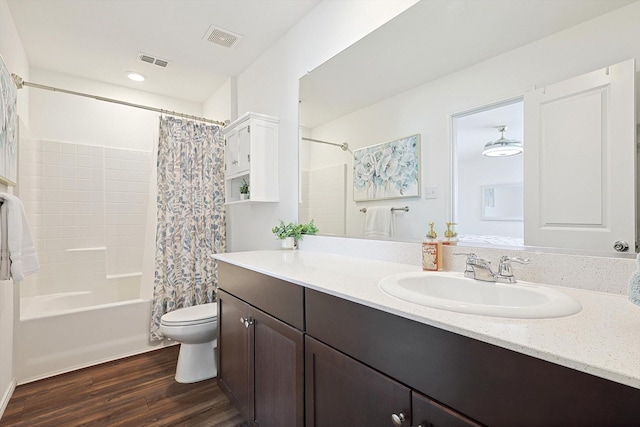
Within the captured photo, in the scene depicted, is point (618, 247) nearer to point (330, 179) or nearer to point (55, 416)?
point (330, 179)

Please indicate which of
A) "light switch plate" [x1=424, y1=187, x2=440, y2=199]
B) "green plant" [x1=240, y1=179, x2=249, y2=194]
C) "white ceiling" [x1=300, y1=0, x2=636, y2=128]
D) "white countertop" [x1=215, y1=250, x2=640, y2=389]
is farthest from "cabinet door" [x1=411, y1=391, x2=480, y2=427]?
"green plant" [x1=240, y1=179, x2=249, y2=194]

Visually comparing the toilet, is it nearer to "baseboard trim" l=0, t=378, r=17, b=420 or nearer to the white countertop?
"baseboard trim" l=0, t=378, r=17, b=420

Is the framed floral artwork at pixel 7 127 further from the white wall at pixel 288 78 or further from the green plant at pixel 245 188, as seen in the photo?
the white wall at pixel 288 78

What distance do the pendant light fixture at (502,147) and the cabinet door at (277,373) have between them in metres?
1.02

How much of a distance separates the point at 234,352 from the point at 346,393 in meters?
0.91

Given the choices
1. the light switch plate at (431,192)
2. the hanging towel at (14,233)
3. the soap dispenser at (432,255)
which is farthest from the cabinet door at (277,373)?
the hanging towel at (14,233)

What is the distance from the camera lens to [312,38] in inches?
80.5

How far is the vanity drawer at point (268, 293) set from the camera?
1207 millimetres

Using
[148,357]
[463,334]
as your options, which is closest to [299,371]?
[463,334]

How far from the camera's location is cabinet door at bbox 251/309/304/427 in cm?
118

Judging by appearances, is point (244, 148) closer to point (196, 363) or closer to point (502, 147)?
point (196, 363)

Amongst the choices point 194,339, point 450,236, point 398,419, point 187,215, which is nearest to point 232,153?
point 187,215

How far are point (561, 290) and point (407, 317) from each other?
573 millimetres

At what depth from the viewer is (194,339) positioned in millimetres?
2057
